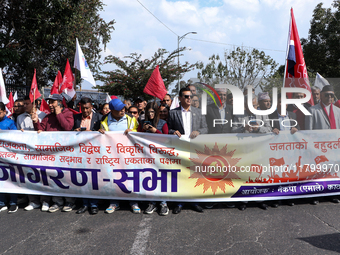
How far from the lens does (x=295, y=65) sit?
506 cm

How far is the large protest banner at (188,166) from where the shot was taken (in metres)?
4.04

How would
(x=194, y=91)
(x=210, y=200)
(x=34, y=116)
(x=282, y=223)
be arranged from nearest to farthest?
(x=282, y=223)
(x=210, y=200)
(x=34, y=116)
(x=194, y=91)

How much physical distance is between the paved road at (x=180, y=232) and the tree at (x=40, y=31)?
802cm

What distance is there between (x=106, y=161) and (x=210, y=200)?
1.62 meters

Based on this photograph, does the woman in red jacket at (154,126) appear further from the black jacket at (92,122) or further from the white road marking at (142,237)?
the black jacket at (92,122)

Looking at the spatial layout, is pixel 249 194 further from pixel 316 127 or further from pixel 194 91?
pixel 194 91

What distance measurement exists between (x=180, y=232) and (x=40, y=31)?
1110 centimetres

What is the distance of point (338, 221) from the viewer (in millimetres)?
3547

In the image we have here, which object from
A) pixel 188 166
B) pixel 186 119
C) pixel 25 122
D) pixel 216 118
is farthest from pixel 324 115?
pixel 25 122

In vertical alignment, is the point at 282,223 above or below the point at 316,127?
below

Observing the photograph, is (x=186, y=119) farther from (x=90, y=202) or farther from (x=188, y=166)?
(x=90, y=202)

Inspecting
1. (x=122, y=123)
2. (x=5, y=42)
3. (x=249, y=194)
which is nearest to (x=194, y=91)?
(x=122, y=123)

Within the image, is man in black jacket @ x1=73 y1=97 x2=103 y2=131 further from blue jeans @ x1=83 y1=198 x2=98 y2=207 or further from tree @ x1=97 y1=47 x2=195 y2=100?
tree @ x1=97 y1=47 x2=195 y2=100

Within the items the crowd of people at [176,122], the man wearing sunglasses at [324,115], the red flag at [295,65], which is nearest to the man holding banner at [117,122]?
the crowd of people at [176,122]
